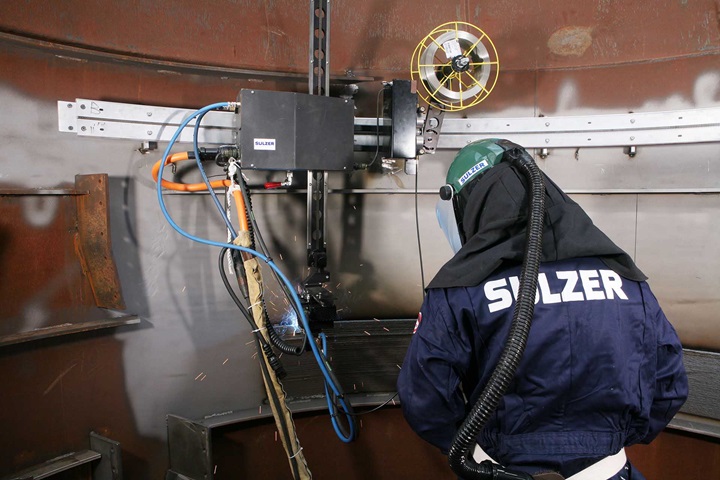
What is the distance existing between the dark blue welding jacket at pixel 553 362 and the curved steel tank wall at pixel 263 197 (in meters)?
1.08

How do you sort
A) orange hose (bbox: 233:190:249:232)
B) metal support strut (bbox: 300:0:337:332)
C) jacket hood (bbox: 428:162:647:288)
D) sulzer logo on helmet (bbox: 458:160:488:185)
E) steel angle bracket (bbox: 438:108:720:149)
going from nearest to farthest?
jacket hood (bbox: 428:162:647:288) → sulzer logo on helmet (bbox: 458:160:488:185) → orange hose (bbox: 233:190:249:232) → metal support strut (bbox: 300:0:337:332) → steel angle bracket (bbox: 438:108:720:149)

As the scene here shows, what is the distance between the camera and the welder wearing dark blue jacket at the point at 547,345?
1193 millimetres

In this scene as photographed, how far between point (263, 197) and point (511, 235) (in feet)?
4.12

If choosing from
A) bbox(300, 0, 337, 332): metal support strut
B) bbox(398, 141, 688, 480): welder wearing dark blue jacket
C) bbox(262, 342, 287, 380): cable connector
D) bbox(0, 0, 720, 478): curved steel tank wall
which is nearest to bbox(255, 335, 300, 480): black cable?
bbox(262, 342, 287, 380): cable connector

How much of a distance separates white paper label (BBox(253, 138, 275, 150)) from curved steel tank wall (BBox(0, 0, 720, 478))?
0.50 meters

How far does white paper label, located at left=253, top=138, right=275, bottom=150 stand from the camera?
173cm

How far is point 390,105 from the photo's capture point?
200 centimetres

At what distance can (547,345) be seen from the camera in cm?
119

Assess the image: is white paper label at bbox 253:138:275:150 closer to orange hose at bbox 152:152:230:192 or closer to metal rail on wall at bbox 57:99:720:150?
orange hose at bbox 152:152:230:192

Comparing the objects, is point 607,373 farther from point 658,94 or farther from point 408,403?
point 658,94

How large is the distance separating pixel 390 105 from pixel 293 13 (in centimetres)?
68

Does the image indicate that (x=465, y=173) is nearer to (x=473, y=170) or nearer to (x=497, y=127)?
(x=473, y=170)

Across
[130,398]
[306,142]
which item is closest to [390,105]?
[306,142]

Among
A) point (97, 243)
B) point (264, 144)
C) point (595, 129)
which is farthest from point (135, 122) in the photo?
point (595, 129)
